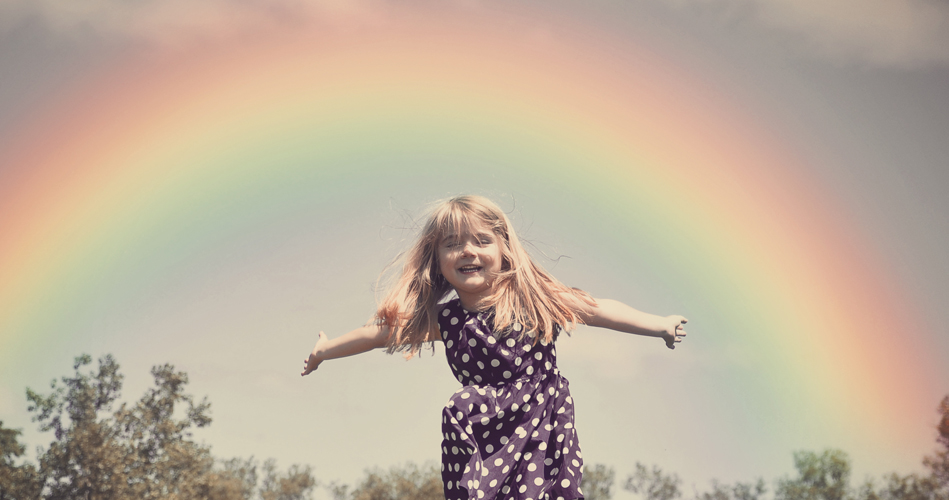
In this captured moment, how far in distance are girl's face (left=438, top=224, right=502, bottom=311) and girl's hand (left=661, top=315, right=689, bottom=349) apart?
0.98 meters

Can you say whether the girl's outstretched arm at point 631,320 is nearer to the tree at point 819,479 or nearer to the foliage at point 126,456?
the foliage at point 126,456

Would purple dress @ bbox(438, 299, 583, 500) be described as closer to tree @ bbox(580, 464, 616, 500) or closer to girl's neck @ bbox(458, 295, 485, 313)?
girl's neck @ bbox(458, 295, 485, 313)

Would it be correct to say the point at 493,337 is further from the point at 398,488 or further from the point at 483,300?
the point at 398,488

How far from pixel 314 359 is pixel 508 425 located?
1.44 metres

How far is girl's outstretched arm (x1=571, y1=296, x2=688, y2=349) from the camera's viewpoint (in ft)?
13.5

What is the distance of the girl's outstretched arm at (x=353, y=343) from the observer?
4332mm

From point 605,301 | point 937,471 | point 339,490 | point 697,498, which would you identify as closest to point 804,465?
point 697,498

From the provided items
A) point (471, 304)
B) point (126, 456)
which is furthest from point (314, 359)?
point (126, 456)

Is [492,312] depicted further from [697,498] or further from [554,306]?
[697,498]

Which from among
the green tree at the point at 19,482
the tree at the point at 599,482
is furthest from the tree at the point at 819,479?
the green tree at the point at 19,482

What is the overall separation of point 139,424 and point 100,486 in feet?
7.36

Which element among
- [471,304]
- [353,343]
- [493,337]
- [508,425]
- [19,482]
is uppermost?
[19,482]

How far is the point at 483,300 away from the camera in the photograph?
158 inches

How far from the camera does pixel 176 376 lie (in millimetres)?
26219
